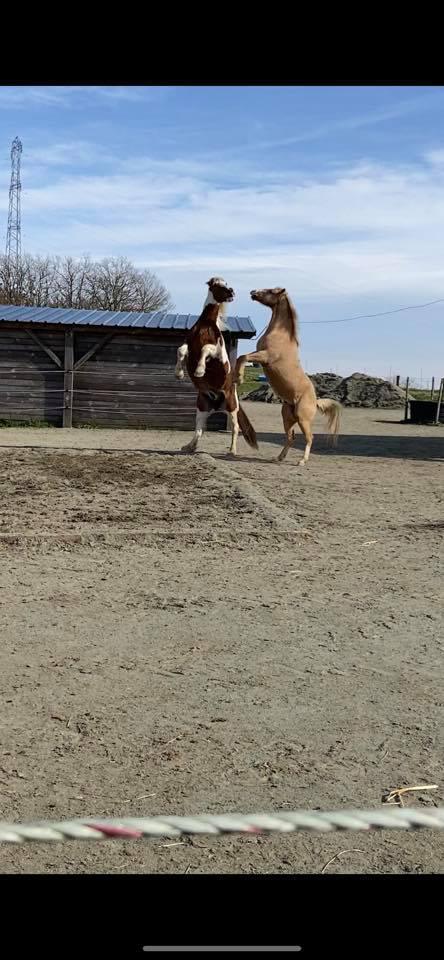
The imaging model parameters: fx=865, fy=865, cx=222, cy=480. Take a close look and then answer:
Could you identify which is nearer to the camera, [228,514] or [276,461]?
[228,514]

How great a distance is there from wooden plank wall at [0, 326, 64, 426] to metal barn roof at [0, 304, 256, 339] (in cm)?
42

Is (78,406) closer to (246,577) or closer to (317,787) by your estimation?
(246,577)

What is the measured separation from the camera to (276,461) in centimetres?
1254

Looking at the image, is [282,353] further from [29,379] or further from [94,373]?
[29,379]

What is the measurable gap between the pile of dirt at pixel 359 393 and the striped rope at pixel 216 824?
31.4 meters

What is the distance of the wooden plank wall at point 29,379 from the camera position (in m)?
18.8

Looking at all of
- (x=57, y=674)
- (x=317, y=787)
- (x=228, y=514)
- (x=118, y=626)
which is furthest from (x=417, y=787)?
(x=228, y=514)

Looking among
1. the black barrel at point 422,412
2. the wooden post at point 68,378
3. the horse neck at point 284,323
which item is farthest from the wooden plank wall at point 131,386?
the black barrel at point 422,412

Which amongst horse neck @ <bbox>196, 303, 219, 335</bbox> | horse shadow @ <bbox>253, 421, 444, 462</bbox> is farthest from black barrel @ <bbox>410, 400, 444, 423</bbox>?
horse neck @ <bbox>196, 303, 219, 335</bbox>

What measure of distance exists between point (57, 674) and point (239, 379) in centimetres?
830

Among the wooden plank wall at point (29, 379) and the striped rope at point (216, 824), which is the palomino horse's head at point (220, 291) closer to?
the wooden plank wall at point (29, 379)

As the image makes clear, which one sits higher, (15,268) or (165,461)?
(15,268)

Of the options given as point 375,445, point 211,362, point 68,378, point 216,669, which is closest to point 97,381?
point 68,378

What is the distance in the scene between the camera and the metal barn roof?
18.5 meters
